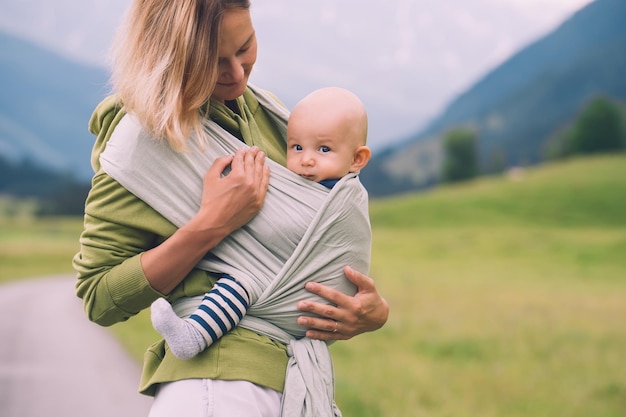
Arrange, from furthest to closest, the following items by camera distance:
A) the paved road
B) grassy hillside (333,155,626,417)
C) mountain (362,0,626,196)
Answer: mountain (362,0,626,196)
grassy hillside (333,155,626,417)
the paved road

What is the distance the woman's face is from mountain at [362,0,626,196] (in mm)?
83720

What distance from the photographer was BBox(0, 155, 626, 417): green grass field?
323 inches

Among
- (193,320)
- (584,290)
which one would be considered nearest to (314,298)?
(193,320)

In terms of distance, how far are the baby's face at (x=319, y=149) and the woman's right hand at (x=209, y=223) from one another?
18 centimetres

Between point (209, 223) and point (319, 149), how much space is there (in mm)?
427

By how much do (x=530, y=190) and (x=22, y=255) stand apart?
28.5m

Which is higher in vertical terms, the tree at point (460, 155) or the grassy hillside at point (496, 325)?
the tree at point (460, 155)

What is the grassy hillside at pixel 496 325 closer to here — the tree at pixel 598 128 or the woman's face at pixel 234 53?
the woman's face at pixel 234 53


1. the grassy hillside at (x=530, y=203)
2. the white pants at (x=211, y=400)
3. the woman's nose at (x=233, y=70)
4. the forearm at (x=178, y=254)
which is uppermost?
the grassy hillside at (x=530, y=203)

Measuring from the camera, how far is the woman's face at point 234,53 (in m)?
2.23

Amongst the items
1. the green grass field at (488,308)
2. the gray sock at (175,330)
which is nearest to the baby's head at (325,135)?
the gray sock at (175,330)

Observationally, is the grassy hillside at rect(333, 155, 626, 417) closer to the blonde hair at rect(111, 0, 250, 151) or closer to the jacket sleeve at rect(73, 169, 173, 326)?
the jacket sleeve at rect(73, 169, 173, 326)

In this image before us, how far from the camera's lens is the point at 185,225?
221 cm

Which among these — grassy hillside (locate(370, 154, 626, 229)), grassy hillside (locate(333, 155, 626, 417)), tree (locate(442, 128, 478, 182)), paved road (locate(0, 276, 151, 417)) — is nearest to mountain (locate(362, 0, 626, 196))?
tree (locate(442, 128, 478, 182))
